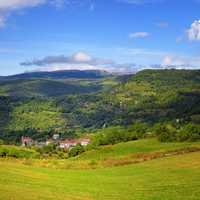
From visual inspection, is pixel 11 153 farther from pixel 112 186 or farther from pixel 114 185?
pixel 112 186

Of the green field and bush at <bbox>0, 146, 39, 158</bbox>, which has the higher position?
the green field

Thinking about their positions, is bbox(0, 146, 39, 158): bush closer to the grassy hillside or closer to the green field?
the green field

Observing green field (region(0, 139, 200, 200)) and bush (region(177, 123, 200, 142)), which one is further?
bush (region(177, 123, 200, 142))

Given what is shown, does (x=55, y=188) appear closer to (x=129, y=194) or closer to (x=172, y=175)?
(x=129, y=194)

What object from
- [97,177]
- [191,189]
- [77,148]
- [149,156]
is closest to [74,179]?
[97,177]

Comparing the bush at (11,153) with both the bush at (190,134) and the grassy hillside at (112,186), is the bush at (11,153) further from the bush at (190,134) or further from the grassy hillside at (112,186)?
the bush at (190,134)

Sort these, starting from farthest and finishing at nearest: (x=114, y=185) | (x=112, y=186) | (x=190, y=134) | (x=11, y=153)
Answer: (x=190, y=134) → (x=11, y=153) → (x=114, y=185) → (x=112, y=186)

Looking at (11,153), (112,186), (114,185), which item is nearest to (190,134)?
(11,153)

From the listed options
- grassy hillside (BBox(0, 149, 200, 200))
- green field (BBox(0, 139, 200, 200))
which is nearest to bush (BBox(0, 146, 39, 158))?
green field (BBox(0, 139, 200, 200))
